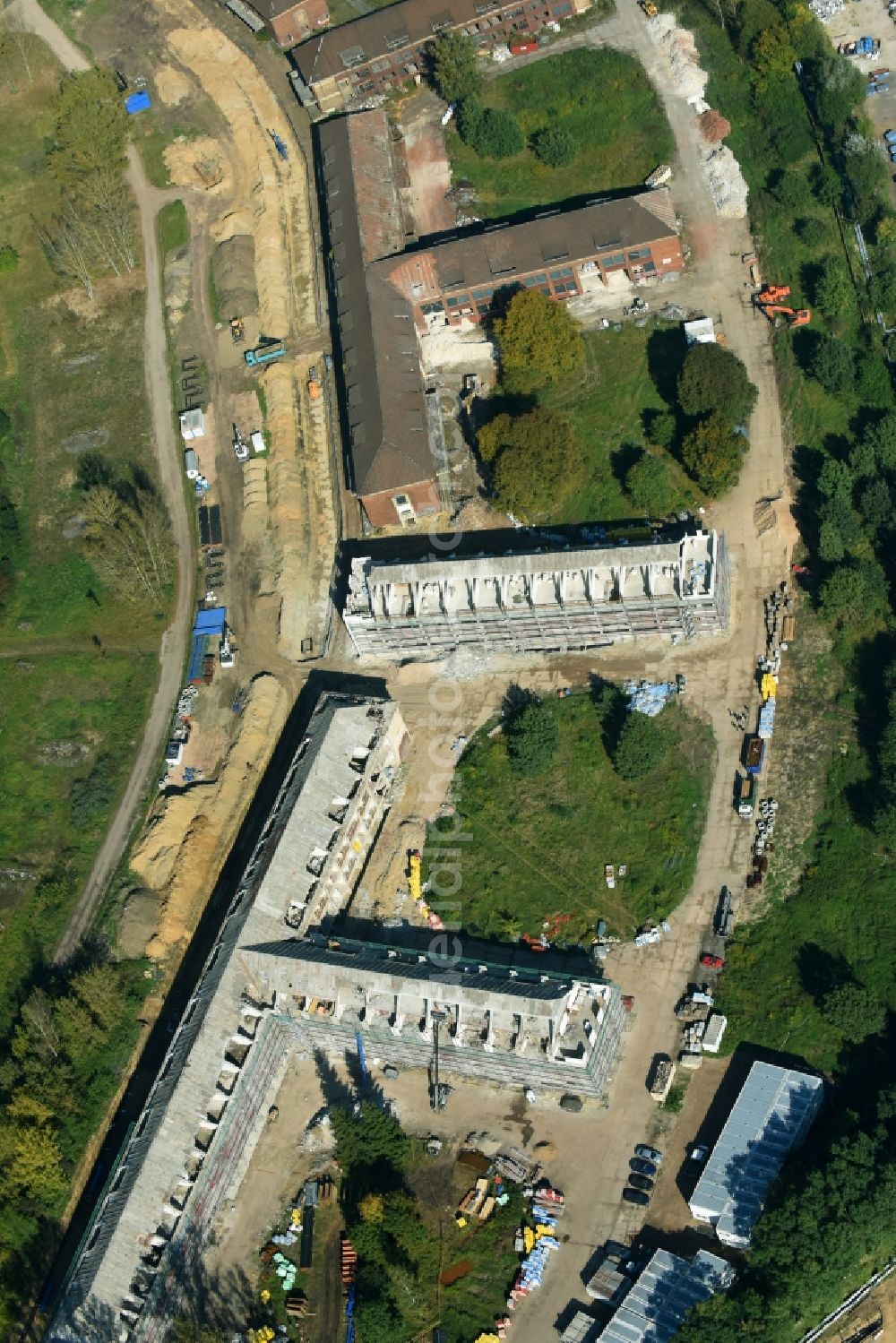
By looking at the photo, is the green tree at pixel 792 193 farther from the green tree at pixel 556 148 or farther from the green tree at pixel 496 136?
the green tree at pixel 496 136

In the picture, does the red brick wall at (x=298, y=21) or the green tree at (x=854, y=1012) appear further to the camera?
the red brick wall at (x=298, y=21)

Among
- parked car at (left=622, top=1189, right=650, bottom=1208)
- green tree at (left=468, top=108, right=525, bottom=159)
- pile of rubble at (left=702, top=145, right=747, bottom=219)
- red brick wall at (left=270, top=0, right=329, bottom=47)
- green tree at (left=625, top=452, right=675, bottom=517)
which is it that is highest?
red brick wall at (left=270, top=0, right=329, bottom=47)

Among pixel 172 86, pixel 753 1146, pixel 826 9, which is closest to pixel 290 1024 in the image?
pixel 753 1146

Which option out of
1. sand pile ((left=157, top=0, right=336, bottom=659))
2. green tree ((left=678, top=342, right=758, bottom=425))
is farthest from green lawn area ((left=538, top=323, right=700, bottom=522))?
sand pile ((left=157, top=0, right=336, bottom=659))

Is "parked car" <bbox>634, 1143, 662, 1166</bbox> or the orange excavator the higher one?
the orange excavator

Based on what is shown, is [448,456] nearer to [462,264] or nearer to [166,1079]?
[462,264]

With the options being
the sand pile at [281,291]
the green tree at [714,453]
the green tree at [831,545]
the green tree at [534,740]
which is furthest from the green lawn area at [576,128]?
the green tree at [534,740]

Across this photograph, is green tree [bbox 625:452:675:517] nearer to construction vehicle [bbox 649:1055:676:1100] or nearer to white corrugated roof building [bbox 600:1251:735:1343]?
construction vehicle [bbox 649:1055:676:1100]
